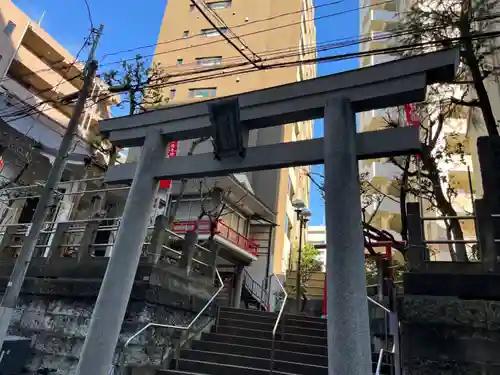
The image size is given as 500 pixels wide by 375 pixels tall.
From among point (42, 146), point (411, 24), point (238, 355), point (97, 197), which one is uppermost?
point (411, 24)

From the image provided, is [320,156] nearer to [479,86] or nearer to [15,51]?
[479,86]

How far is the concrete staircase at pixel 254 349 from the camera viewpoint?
22.6 ft

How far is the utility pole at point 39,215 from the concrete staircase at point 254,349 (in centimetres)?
307

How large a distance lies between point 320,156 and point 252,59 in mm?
19650

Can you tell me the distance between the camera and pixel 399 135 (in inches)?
166

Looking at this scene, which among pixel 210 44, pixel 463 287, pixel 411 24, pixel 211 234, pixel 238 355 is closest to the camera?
pixel 463 287

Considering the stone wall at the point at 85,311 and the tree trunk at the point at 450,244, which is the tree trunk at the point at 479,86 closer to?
the tree trunk at the point at 450,244

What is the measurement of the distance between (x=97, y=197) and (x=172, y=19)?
22.3 metres

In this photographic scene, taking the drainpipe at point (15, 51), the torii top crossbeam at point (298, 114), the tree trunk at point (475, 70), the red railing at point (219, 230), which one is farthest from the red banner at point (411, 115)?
the drainpipe at point (15, 51)

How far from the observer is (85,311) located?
761 cm

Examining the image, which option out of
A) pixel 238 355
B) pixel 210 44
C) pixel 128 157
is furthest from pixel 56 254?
pixel 210 44

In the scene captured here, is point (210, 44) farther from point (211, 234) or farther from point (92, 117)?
point (211, 234)

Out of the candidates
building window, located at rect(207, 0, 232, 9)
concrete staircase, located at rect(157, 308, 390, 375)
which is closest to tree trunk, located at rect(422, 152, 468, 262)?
concrete staircase, located at rect(157, 308, 390, 375)

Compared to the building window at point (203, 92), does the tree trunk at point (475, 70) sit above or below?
below
